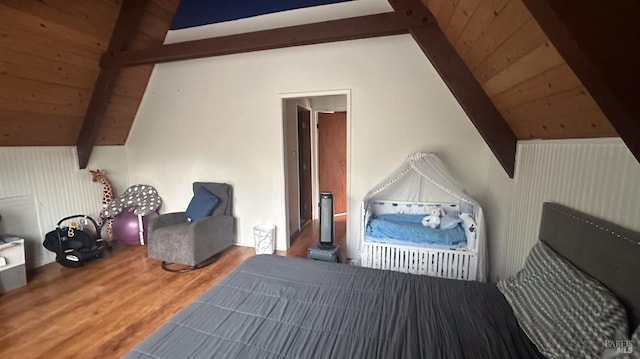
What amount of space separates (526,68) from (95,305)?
3.73m

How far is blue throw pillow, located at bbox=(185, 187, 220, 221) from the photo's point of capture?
3.37m

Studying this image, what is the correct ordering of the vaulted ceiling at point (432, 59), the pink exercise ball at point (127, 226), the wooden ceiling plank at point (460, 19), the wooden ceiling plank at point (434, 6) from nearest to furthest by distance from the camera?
the vaulted ceiling at point (432, 59) < the wooden ceiling plank at point (460, 19) < the wooden ceiling plank at point (434, 6) < the pink exercise ball at point (127, 226)

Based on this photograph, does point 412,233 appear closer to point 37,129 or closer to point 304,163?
point 304,163

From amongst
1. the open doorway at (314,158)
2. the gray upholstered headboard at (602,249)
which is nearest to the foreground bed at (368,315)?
the gray upholstered headboard at (602,249)

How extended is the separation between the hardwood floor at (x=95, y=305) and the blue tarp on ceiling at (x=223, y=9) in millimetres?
2964

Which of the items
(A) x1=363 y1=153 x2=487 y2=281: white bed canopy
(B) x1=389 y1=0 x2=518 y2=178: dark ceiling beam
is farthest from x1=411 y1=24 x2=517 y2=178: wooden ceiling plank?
(A) x1=363 y1=153 x2=487 y2=281: white bed canopy

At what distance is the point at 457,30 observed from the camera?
1.84 m

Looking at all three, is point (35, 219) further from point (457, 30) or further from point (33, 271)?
point (457, 30)

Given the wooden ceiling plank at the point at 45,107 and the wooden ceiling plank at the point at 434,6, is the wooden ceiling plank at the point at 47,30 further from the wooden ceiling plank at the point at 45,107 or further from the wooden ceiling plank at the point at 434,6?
the wooden ceiling plank at the point at 434,6

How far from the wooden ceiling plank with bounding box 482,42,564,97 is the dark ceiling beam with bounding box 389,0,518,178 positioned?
0.13m

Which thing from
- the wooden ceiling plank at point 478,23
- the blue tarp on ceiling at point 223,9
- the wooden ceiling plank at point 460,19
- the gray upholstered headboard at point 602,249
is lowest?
the gray upholstered headboard at point 602,249

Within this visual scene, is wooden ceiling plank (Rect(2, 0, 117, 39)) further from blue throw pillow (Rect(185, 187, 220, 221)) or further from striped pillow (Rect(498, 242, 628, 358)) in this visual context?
striped pillow (Rect(498, 242, 628, 358))

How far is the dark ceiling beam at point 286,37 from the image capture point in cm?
213

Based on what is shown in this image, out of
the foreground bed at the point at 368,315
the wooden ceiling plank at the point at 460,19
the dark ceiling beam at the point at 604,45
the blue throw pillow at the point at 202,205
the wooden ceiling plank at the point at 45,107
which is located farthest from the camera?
the blue throw pillow at the point at 202,205
